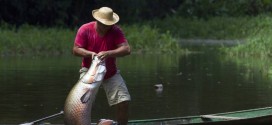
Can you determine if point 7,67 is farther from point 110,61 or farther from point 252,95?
point 110,61

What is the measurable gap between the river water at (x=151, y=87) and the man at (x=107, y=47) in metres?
3.38

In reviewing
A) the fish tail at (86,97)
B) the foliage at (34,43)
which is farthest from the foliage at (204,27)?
the fish tail at (86,97)

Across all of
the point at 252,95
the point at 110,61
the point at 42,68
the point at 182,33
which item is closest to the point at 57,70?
the point at 42,68

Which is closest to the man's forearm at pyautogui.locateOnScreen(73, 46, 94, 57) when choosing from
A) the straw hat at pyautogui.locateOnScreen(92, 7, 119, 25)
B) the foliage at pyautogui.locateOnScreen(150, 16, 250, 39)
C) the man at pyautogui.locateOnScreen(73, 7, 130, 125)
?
the man at pyautogui.locateOnScreen(73, 7, 130, 125)

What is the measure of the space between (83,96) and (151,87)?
9.64 metres

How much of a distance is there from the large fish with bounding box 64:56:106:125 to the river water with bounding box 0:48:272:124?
3.62 m

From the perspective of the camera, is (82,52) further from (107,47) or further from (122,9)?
(122,9)

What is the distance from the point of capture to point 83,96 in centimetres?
990

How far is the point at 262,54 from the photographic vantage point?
30.0m

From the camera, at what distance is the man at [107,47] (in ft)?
32.9

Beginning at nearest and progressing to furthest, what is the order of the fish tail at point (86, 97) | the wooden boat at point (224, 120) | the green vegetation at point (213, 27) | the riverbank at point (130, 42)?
the fish tail at point (86, 97), the wooden boat at point (224, 120), the riverbank at point (130, 42), the green vegetation at point (213, 27)

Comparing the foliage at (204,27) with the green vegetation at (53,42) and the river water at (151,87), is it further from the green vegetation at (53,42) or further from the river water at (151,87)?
the river water at (151,87)

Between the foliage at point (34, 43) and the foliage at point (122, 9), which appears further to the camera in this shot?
the foliage at point (122, 9)

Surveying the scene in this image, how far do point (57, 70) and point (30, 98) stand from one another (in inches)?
304
